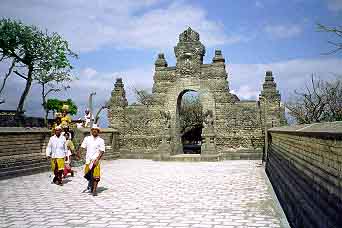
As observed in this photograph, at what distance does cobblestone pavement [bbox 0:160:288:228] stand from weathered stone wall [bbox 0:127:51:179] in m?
1.17

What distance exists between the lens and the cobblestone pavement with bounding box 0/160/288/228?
6.43m

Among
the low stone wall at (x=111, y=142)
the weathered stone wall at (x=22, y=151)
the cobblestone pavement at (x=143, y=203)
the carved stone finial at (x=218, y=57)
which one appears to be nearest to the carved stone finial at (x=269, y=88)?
the carved stone finial at (x=218, y=57)

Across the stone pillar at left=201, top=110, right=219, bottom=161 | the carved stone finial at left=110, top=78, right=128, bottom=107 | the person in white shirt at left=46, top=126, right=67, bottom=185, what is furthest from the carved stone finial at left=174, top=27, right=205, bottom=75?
the person in white shirt at left=46, top=126, right=67, bottom=185

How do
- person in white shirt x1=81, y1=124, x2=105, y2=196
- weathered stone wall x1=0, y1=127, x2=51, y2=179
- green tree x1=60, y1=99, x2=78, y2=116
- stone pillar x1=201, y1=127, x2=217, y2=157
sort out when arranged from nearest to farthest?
person in white shirt x1=81, y1=124, x2=105, y2=196 < weathered stone wall x1=0, y1=127, x2=51, y2=179 < stone pillar x1=201, y1=127, x2=217, y2=157 < green tree x1=60, y1=99, x2=78, y2=116

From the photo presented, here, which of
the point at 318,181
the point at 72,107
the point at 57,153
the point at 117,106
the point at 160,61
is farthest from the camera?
the point at 72,107

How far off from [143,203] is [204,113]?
15.1 metres

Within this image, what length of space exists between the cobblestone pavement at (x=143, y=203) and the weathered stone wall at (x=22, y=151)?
1.17 metres

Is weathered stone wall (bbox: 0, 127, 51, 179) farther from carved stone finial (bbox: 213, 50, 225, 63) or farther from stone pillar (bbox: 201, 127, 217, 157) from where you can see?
carved stone finial (bbox: 213, 50, 225, 63)

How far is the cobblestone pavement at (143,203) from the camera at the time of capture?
643cm

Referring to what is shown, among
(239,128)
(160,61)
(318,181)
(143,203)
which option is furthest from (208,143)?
(318,181)

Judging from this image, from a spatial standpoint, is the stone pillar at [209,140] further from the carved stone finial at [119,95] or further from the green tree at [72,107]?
the green tree at [72,107]

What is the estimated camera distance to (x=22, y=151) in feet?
47.7

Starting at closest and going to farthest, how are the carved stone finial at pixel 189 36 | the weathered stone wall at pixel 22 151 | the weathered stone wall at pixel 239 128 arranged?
the weathered stone wall at pixel 22 151, the weathered stone wall at pixel 239 128, the carved stone finial at pixel 189 36

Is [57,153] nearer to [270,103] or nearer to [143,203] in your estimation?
[143,203]
